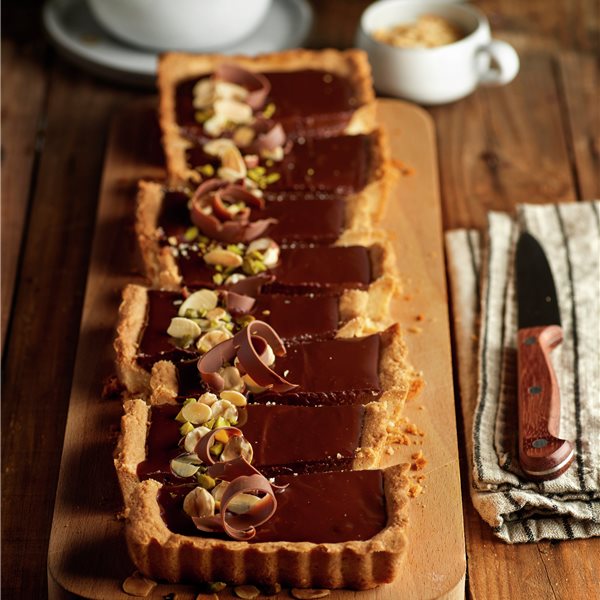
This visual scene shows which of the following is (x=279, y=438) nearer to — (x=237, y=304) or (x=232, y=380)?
(x=232, y=380)

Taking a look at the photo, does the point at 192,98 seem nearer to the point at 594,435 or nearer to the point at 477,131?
the point at 477,131

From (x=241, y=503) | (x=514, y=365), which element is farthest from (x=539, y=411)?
(x=241, y=503)

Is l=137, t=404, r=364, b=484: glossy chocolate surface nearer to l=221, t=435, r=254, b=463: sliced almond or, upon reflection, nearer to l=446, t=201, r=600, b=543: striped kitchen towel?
l=221, t=435, r=254, b=463: sliced almond

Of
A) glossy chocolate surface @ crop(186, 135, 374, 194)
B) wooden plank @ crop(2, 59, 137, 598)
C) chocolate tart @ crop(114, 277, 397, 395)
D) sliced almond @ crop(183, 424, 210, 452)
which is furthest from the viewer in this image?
glossy chocolate surface @ crop(186, 135, 374, 194)

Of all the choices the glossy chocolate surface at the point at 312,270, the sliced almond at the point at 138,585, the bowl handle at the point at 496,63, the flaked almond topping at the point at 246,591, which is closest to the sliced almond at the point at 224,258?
the glossy chocolate surface at the point at 312,270

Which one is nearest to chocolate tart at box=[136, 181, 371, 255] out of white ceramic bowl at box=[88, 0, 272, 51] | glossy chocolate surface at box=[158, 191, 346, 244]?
glossy chocolate surface at box=[158, 191, 346, 244]

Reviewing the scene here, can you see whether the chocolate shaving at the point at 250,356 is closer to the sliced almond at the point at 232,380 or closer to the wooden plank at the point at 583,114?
the sliced almond at the point at 232,380

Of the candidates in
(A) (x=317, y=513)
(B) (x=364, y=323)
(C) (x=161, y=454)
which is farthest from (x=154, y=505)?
(B) (x=364, y=323)
